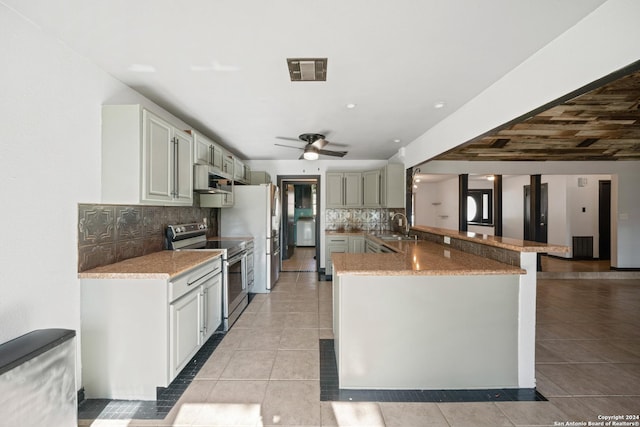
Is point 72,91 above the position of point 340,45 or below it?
below

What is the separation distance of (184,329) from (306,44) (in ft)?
7.31

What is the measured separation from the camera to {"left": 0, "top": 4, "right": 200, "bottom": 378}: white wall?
1437 mm

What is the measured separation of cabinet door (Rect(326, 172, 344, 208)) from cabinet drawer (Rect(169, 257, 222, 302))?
301 centimetres

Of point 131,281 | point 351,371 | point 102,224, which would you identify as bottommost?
point 351,371

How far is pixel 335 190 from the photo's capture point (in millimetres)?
5410

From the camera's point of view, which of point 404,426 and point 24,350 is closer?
point 24,350

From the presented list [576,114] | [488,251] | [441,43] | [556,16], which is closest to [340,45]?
[441,43]

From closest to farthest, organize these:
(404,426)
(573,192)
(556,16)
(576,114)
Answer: (556,16) < (404,426) < (576,114) < (573,192)

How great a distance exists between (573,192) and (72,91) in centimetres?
903

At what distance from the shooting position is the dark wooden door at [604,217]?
639 centimetres

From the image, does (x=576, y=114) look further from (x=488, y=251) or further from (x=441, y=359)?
(x=441, y=359)

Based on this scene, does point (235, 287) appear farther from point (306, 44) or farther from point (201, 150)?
point (306, 44)

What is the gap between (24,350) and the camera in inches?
50.6

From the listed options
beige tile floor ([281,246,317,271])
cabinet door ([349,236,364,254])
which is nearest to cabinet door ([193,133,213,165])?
cabinet door ([349,236,364,254])
